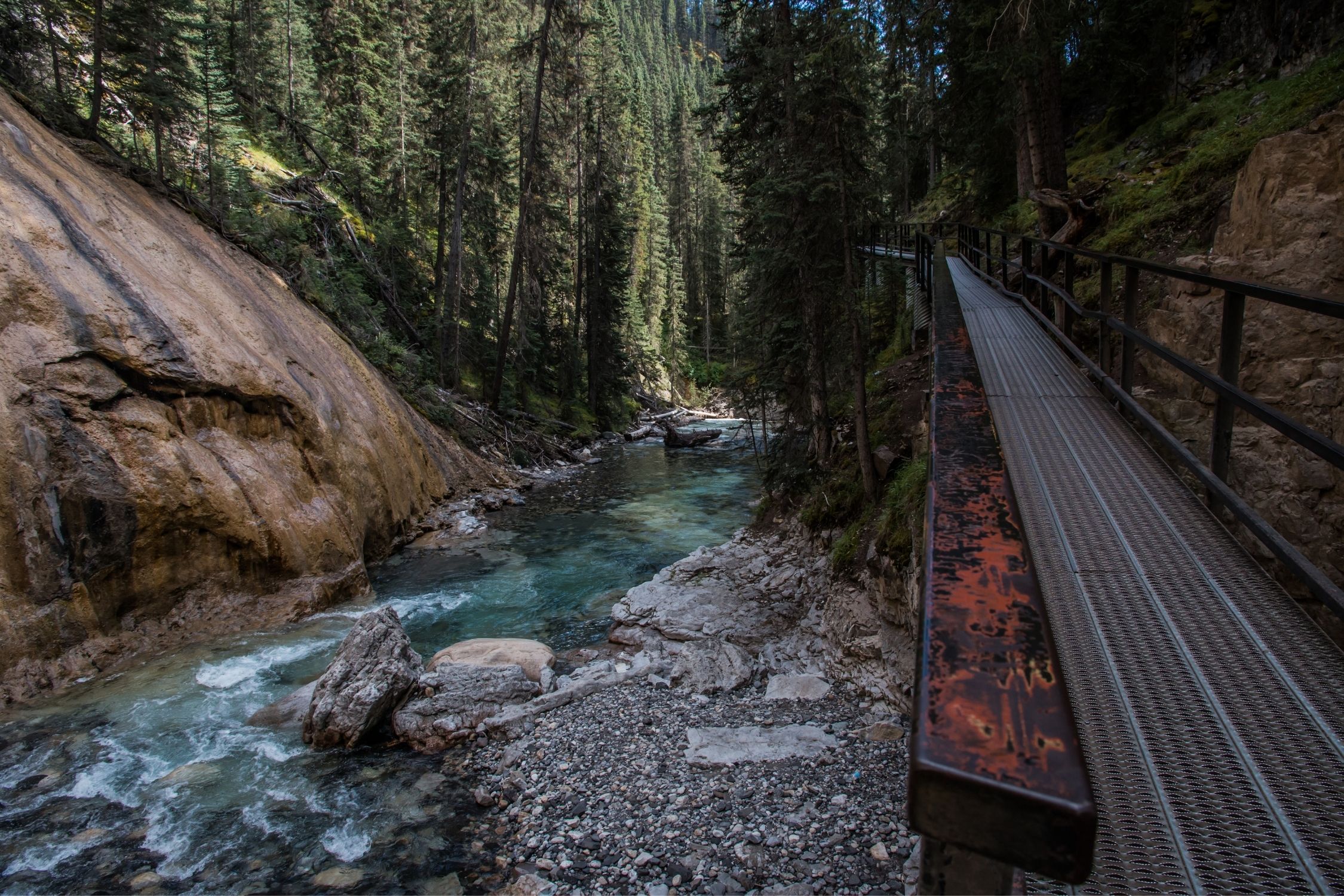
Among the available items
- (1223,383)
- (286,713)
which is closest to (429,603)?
(286,713)

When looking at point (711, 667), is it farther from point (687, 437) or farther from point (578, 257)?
point (578, 257)

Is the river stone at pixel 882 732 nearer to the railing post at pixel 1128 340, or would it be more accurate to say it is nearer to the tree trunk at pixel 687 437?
the railing post at pixel 1128 340

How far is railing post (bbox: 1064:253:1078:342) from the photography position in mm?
6027

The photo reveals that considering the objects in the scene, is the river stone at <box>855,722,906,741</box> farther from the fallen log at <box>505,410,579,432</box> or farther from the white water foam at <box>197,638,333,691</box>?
the fallen log at <box>505,410,579,432</box>

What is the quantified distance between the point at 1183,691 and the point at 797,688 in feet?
15.3

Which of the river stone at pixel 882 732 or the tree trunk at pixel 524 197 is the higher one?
the tree trunk at pixel 524 197

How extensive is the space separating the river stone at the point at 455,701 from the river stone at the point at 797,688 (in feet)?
8.15

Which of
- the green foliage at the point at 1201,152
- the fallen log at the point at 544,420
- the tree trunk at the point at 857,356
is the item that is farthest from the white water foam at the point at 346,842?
the fallen log at the point at 544,420

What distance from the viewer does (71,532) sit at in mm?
6926

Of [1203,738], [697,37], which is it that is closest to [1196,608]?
[1203,738]

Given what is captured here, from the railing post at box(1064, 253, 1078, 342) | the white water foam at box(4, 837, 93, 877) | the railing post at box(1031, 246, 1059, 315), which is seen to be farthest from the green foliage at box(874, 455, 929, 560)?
the white water foam at box(4, 837, 93, 877)

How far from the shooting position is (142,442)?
7.82 metres

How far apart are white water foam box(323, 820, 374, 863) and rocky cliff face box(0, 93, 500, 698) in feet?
13.5

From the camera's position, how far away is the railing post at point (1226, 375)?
326 centimetres
